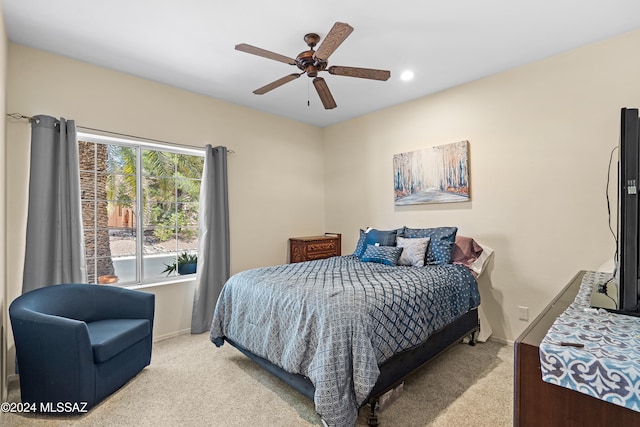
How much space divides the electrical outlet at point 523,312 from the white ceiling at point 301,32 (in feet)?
7.78

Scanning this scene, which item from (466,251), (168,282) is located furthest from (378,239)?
(168,282)

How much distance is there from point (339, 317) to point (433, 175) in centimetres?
244

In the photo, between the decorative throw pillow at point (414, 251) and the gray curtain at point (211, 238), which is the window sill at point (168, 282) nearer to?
the gray curtain at point (211, 238)

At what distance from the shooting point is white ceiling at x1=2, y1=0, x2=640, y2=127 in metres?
2.20

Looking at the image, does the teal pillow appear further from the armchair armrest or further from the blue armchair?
the armchair armrest

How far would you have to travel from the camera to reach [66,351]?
1.95 meters

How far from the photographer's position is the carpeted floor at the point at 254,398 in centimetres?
196

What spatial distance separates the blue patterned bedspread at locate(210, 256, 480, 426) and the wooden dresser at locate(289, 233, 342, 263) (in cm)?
132

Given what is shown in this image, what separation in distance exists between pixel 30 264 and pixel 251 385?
80.7 inches

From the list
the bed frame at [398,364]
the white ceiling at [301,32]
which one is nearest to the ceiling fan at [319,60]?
the white ceiling at [301,32]

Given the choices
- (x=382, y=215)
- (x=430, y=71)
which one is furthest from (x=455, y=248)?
(x=430, y=71)

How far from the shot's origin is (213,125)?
3.82m

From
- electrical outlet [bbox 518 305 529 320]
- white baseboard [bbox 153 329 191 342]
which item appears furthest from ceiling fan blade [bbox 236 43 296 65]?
electrical outlet [bbox 518 305 529 320]

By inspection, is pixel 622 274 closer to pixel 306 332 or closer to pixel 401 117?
pixel 306 332
